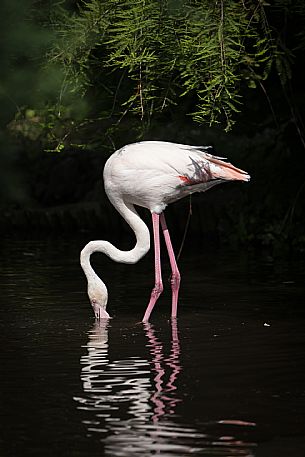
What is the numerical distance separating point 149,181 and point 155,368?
8.43 feet

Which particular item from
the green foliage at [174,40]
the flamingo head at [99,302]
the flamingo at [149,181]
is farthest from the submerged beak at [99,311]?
the green foliage at [174,40]

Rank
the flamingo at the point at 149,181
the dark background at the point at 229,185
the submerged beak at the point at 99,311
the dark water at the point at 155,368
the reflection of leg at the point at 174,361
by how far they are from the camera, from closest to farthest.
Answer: the dark water at the point at 155,368 < the reflection of leg at the point at 174,361 < the submerged beak at the point at 99,311 < the flamingo at the point at 149,181 < the dark background at the point at 229,185

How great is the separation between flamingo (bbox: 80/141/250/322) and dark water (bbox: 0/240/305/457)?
1.52ft

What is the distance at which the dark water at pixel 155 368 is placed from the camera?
5332 mm

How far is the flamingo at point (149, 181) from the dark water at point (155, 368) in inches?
Result: 18.3

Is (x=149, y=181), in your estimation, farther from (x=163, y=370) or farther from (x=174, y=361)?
(x=163, y=370)

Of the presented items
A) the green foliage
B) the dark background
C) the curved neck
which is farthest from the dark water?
the green foliage

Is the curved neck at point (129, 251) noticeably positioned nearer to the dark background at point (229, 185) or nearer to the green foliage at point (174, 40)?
the dark background at point (229, 185)

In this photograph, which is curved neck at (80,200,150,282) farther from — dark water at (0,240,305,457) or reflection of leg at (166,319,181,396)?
reflection of leg at (166,319,181,396)

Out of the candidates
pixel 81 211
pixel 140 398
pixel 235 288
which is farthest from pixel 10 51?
pixel 81 211

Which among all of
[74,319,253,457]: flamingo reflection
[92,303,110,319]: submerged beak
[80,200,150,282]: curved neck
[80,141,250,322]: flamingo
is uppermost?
[80,141,250,322]: flamingo

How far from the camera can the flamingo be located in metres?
9.23

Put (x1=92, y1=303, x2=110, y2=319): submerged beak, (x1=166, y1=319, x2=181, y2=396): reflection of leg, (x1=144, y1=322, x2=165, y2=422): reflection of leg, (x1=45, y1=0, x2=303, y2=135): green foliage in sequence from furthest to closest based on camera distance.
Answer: (x1=92, y1=303, x2=110, y2=319): submerged beak < (x1=45, y1=0, x2=303, y2=135): green foliage < (x1=166, y1=319, x2=181, y2=396): reflection of leg < (x1=144, y1=322, x2=165, y2=422): reflection of leg

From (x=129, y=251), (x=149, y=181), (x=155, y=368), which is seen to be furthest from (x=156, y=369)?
(x=149, y=181)
